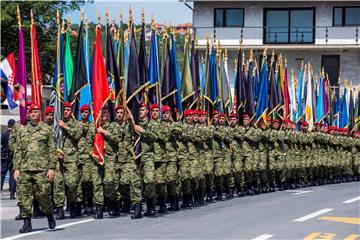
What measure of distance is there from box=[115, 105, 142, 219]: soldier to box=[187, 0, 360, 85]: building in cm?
2992

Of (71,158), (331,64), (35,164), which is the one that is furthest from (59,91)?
(331,64)

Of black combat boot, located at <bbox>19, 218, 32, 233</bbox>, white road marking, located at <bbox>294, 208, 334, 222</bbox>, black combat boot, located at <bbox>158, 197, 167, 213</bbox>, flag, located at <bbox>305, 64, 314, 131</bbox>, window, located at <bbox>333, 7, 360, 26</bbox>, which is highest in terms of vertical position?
window, located at <bbox>333, 7, 360, 26</bbox>

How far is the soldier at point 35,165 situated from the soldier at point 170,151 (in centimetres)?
301

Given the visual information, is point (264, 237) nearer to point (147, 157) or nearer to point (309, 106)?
point (147, 157)

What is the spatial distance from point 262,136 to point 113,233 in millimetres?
9392

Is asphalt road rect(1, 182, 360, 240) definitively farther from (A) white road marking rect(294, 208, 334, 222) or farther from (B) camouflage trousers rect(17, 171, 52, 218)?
(B) camouflage trousers rect(17, 171, 52, 218)

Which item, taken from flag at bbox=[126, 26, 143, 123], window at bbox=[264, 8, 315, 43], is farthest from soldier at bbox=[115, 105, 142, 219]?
window at bbox=[264, 8, 315, 43]

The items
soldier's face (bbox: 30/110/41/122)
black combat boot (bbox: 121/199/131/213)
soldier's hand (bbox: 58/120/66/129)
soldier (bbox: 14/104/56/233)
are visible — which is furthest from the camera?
black combat boot (bbox: 121/199/131/213)

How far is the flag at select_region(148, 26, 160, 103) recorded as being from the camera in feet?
52.9

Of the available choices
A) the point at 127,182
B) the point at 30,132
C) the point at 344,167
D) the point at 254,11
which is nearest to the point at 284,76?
the point at 344,167

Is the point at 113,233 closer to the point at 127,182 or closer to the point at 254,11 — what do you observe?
the point at 127,182

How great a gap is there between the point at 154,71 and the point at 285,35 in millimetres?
28345

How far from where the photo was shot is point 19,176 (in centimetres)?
1154

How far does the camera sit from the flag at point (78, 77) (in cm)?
1498
